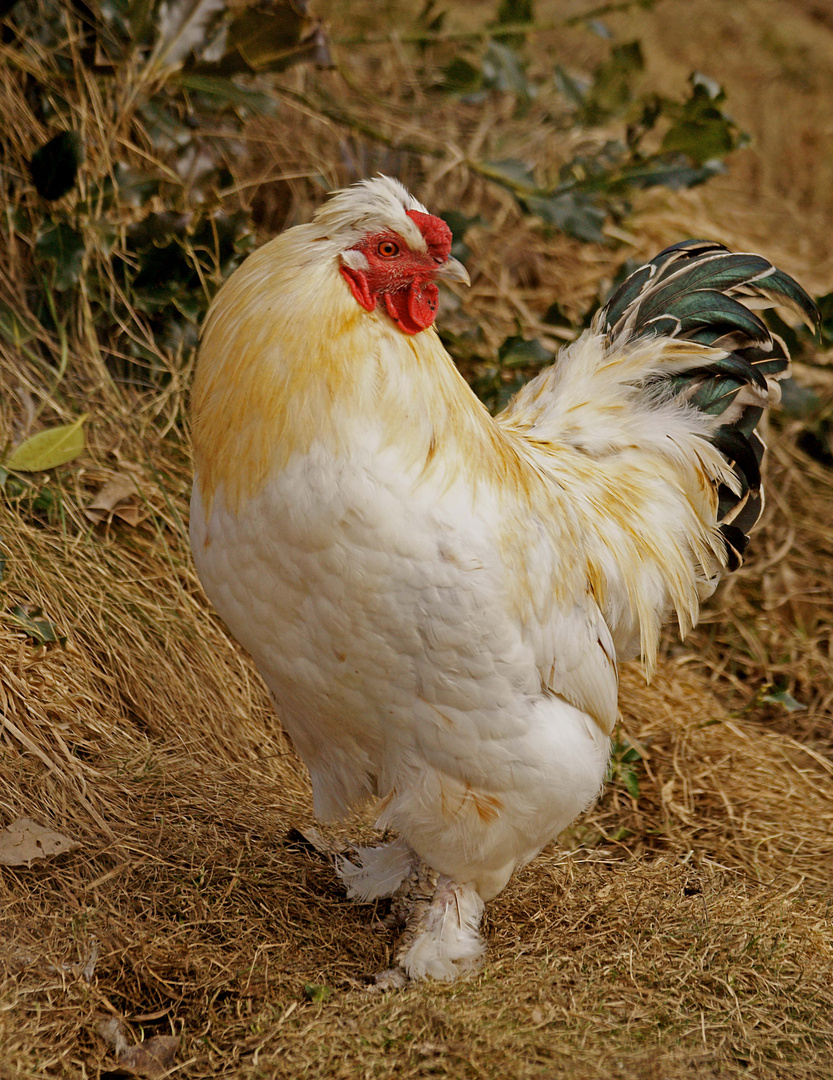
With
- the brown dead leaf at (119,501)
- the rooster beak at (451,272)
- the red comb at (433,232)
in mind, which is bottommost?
the brown dead leaf at (119,501)

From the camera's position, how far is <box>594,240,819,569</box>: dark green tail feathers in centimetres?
354

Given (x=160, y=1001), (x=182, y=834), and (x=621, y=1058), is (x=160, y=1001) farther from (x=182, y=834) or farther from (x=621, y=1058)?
(x=621, y=1058)

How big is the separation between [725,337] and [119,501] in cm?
241

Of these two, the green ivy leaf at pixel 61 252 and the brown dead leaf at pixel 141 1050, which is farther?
the green ivy leaf at pixel 61 252

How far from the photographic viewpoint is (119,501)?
4.11 metres

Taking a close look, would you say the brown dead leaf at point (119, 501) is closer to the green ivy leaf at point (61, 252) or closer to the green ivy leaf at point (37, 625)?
the green ivy leaf at point (37, 625)

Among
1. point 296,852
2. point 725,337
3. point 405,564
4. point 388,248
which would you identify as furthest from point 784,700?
point 388,248

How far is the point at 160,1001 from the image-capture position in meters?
2.63

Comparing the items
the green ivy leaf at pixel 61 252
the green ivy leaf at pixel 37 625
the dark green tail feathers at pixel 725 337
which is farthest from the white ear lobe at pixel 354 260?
the green ivy leaf at pixel 61 252

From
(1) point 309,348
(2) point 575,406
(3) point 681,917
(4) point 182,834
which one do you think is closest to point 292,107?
(2) point 575,406

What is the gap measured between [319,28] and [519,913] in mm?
3738

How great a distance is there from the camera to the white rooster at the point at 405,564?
7.92 feet

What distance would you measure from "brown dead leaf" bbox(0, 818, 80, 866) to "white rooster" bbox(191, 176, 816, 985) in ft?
2.41

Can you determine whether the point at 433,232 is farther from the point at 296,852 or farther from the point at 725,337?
the point at 296,852
